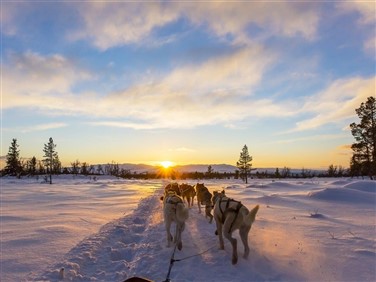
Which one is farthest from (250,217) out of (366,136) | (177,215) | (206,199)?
(366,136)

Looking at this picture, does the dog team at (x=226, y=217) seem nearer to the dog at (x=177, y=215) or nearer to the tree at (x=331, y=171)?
the dog at (x=177, y=215)

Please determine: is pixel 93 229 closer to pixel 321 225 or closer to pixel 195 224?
pixel 195 224

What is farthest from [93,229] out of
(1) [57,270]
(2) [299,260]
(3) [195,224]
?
(2) [299,260]

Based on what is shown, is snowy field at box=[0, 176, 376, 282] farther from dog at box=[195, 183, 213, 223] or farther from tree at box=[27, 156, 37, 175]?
tree at box=[27, 156, 37, 175]

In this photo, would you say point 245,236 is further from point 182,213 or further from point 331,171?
point 331,171

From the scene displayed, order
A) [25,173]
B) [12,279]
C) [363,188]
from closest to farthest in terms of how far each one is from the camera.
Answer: [12,279] → [363,188] → [25,173]

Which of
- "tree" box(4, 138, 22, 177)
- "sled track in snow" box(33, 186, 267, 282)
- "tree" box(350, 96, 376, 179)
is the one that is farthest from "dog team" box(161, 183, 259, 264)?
"tree" box(4, 138, 22, 177)

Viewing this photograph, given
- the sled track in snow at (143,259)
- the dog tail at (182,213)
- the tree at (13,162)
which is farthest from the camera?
the tree at (13,162)

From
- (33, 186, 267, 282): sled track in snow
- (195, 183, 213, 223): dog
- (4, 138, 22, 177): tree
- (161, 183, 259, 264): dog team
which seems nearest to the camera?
(33, 186, 267, 282): sled track in snow

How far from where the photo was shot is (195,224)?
36.0 ft

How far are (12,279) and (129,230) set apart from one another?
4.57 metres

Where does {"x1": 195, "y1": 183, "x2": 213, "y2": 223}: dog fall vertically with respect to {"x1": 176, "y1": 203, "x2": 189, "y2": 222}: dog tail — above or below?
below

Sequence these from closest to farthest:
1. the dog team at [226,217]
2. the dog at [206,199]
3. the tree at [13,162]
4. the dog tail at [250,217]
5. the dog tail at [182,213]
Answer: the dog tail at [250,217], the dog team at [226,217], the dog tail at [182,213], the dog at [206,199], the tree at [13,162]

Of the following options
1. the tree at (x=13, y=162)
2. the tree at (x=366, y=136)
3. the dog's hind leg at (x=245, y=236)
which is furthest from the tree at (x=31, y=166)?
the dog's hind leg at (x=245, y=236)
